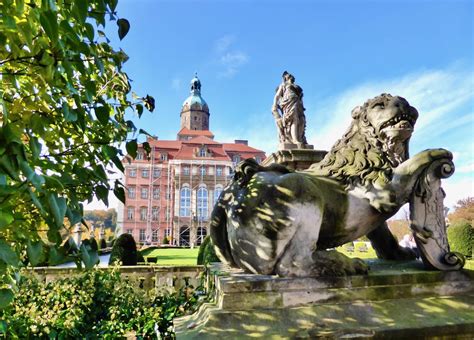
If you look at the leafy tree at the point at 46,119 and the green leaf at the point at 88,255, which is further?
the green leaf at the point at 88,255

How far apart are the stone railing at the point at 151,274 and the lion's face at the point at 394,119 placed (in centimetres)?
517

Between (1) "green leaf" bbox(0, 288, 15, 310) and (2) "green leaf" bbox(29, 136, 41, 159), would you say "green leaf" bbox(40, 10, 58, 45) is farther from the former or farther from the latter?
(1) "green leaf" bbox(0, 288, 15, 310)

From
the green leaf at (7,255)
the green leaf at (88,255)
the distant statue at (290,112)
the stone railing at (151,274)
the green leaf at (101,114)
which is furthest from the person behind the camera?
the distant statue at (290,112)

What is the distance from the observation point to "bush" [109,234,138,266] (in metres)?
11.8

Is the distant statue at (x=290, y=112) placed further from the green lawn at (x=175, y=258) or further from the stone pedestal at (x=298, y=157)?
the green lawn at (x=175, y=258)

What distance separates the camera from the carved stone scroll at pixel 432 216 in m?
2.45

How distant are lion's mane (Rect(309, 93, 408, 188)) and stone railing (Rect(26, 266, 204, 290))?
4.84 metres

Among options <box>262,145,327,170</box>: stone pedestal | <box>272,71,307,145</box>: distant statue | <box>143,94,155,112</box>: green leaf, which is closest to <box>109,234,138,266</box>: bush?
<box>272,71,307,145</box>: distant statue

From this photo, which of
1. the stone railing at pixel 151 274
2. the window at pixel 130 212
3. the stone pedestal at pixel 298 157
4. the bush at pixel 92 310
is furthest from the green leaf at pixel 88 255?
the window at pixel 130 212

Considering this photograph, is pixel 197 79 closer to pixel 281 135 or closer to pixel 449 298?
pixel 281 135

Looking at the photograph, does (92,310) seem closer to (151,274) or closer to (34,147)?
(151,274)

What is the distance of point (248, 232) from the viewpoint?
2.31 metres

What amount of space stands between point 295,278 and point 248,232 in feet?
1.42

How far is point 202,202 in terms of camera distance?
52469 mm
